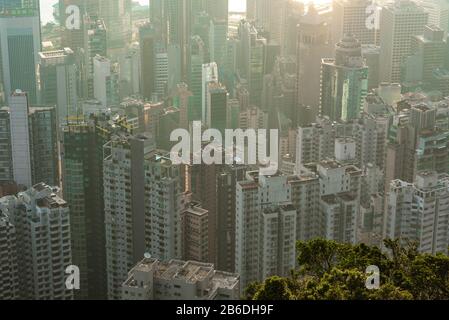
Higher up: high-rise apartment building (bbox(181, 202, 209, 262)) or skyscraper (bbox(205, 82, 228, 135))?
skyscraper (bbox(205, 82, 228, 135))

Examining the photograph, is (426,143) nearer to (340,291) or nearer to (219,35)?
(340,291)

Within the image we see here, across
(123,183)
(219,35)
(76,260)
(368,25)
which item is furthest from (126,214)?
(368,25)

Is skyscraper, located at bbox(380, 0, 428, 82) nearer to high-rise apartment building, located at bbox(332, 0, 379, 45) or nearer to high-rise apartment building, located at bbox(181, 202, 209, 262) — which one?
high-rise apartment building, located at bbox(332, 0, 379, 45)

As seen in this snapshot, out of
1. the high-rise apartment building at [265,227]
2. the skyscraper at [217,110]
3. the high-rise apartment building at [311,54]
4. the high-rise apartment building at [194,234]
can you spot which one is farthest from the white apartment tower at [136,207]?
the high-rise apartment building at [311,54]

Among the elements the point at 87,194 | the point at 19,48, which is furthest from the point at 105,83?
the point at 87,194

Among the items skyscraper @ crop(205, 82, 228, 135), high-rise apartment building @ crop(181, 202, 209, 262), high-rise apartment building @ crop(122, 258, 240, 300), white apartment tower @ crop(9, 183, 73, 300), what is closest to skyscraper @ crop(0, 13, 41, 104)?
skyscraper @ crop(205, 82, 228, 135)
